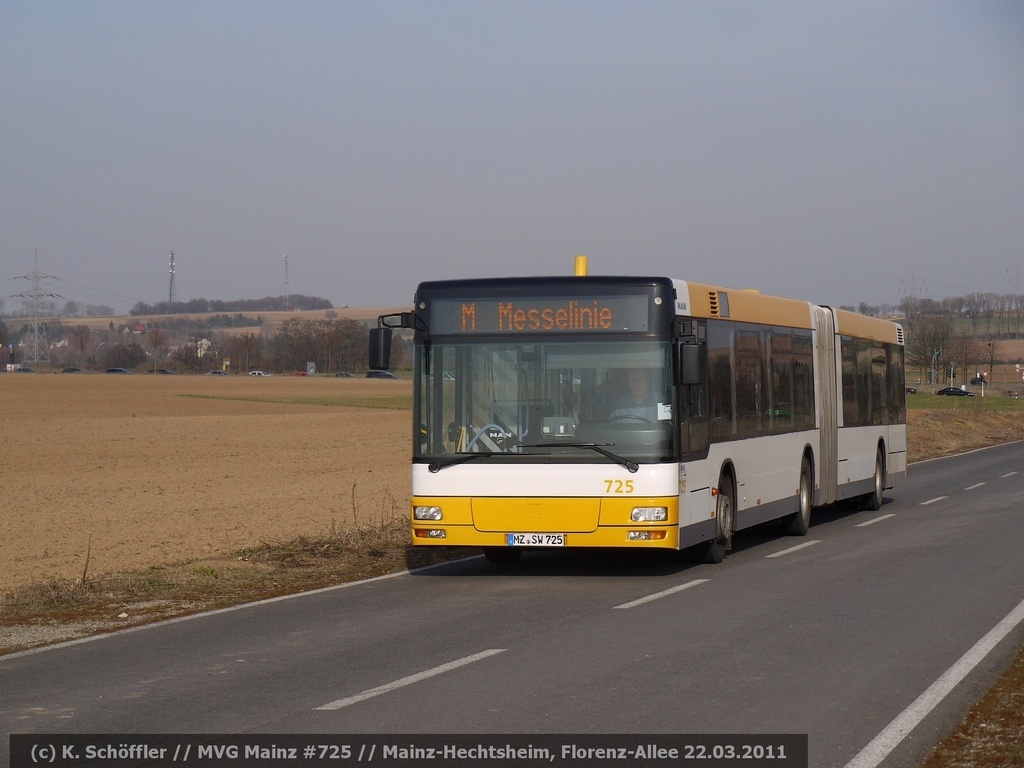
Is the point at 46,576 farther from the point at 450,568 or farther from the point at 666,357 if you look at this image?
the point at 666,357

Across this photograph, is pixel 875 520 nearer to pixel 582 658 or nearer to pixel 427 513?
pixel 427 513

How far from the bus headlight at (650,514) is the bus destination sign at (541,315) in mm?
1731

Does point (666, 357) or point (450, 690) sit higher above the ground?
point (666, 357)

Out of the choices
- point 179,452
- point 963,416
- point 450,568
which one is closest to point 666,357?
point 450,568

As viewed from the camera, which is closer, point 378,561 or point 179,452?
point 378,561

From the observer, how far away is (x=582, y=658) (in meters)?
9.03

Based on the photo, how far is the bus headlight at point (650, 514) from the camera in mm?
12805

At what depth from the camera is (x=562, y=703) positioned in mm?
7582

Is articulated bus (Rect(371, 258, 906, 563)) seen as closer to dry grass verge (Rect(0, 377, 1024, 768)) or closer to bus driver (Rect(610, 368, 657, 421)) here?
bus driver (Rect(610, 368, 657, 421))

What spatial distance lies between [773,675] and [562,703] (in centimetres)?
156

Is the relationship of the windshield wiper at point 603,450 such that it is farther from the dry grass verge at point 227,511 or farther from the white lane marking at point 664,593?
the dry grass verge at point 227,511

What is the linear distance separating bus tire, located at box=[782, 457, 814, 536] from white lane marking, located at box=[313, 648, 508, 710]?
9.30 metres
